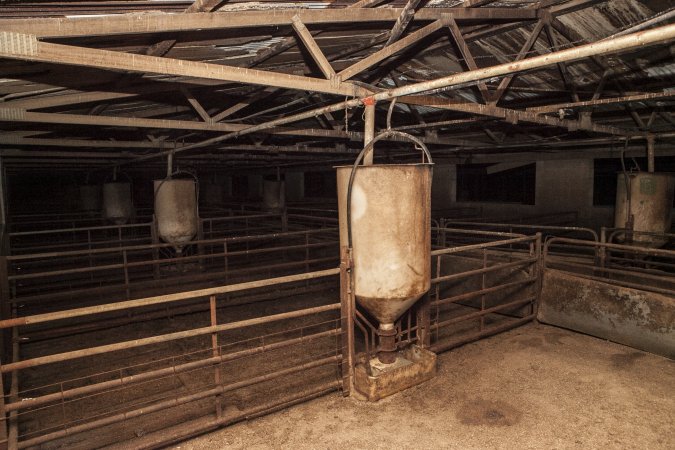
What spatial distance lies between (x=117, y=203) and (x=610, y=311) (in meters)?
14.0

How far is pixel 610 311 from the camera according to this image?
18.6 feet

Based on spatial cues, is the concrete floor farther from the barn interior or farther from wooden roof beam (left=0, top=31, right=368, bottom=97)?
wooden roof beam (left=0, top=31, right=368, bottom=97)

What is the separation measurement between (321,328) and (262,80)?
13.6 ft

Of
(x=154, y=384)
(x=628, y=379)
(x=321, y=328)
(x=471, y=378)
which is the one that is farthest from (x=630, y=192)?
(x=154, y=384)

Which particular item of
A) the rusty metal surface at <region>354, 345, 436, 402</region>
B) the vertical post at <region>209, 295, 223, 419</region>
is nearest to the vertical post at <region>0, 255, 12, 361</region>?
the vertical post at <region>209, 295, 223, 419</region>

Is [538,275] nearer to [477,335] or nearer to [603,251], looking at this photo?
Answer: [603,251]

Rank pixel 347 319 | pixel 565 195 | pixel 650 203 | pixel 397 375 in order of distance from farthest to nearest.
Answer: pixel 565 195
pixel 650 203
pixel 397 375
pixel 347 319

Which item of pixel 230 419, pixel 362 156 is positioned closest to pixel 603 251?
pixel 362 156

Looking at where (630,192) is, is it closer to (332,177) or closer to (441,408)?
(441,408)

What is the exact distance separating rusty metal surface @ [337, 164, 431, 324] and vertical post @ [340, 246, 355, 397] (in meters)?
0.10

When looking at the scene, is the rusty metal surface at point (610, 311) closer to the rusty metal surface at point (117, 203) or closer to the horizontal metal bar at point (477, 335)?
the horizontal metal bar at point (477, 335)

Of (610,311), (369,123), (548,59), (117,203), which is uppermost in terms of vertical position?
(548,59)

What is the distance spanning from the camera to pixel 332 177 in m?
23.0

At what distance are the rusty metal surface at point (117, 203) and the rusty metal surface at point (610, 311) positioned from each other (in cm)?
1281
